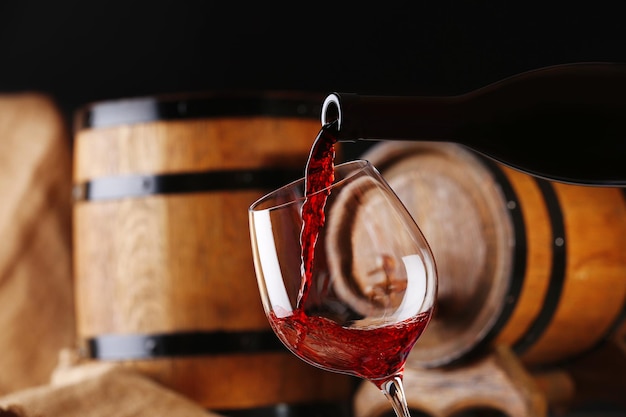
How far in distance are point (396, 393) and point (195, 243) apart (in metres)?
0.92

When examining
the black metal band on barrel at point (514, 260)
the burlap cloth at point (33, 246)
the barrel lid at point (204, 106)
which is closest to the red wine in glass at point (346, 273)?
the black metal band on barrel at point (514, 260)

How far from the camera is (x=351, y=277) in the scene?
2.74 ft

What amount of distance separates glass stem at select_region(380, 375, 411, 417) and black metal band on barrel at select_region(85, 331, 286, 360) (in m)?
0.89

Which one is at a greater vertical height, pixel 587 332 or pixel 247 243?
pixel 247 243

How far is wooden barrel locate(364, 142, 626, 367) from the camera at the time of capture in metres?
1.60

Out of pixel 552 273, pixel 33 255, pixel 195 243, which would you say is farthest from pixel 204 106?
pixel 33 255

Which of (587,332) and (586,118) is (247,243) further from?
(586,118)

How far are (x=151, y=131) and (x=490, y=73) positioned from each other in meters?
0.67

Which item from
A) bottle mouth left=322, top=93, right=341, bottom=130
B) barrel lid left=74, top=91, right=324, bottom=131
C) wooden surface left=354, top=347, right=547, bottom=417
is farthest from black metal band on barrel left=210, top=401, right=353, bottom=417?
bottle mouth left=322, top=93, right=341, bottom=130

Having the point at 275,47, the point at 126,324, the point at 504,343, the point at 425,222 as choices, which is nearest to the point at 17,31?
the point at 275,47

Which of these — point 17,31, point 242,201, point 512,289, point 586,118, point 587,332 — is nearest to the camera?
point 586,118

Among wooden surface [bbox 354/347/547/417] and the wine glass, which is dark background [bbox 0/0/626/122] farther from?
the wine glass

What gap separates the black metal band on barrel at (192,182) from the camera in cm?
169

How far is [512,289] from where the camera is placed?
1.59 metres
